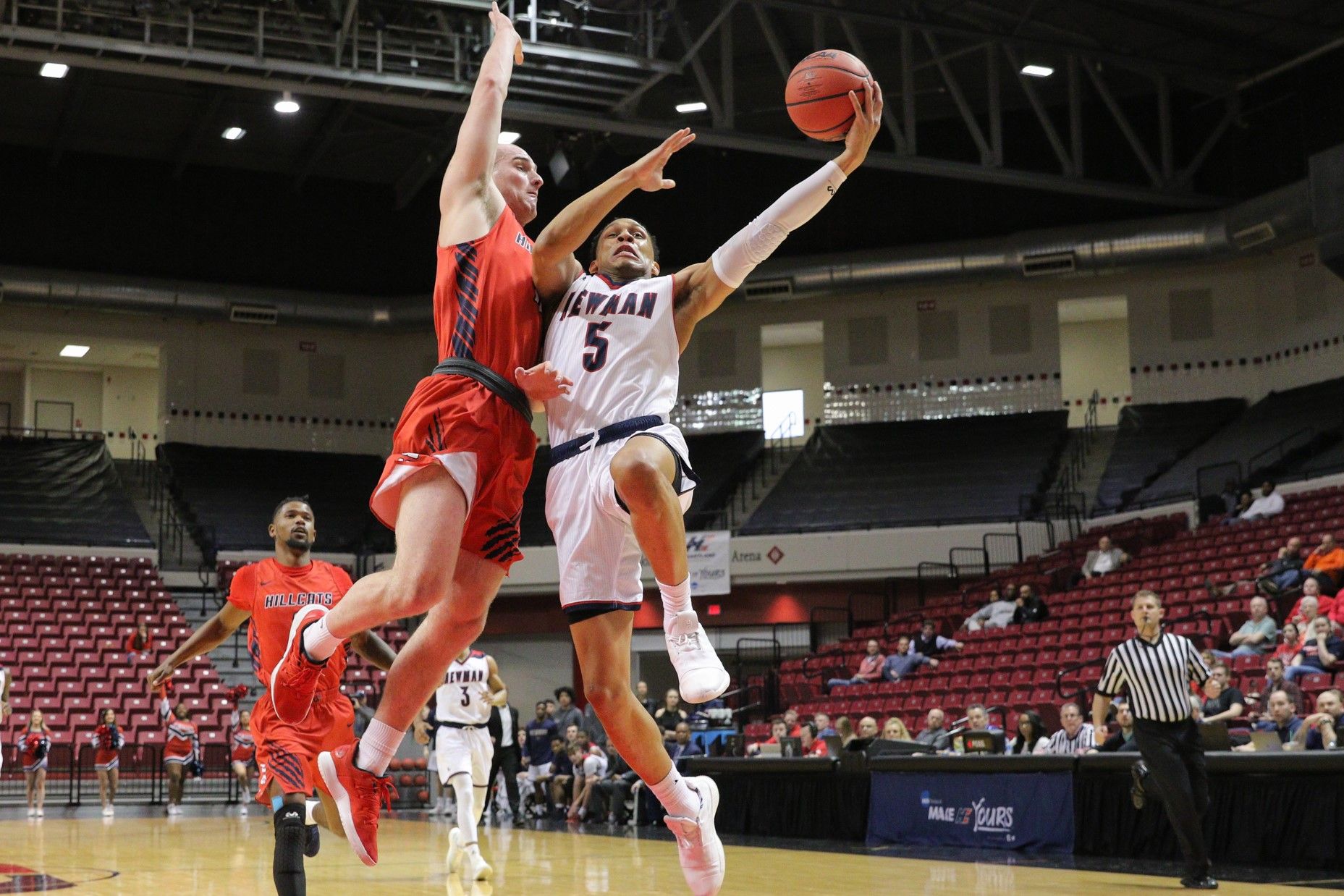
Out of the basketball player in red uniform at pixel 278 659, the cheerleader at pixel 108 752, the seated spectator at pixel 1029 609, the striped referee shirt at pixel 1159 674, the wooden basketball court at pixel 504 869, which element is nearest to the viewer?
the basketball player in red uniform at pixel 278 659

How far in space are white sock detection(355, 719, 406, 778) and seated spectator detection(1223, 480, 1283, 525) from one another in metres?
17.0

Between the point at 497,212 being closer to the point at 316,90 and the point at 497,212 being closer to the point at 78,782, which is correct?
the point at 316,90

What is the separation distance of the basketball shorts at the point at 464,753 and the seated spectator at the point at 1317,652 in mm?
7027

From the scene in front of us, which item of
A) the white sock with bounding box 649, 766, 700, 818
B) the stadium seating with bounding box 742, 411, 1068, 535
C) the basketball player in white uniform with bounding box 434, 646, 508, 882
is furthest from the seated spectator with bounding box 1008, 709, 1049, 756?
the stadium seating with bounding box 742, 411, 1068, 535

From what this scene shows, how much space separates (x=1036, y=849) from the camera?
11562 mm

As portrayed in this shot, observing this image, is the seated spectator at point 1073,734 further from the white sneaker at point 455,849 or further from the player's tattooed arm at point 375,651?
the player's tattooed arm at point 375,651

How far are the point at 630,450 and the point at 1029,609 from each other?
15833mm

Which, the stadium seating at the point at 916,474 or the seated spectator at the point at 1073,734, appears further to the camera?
the stadium seating at the point at 916,474

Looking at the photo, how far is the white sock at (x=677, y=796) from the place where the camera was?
4.85 meters

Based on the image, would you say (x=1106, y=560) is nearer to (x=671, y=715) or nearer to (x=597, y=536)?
(x=671, y=715)

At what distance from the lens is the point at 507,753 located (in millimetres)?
18453

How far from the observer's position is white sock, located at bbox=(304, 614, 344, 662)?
505 centimetres

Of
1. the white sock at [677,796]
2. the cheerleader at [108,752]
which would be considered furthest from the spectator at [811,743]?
the white sock at [677,796]

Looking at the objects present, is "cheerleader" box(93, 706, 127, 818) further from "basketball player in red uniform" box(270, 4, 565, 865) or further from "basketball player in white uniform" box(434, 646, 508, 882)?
"basketball player in red uniform" box(270, 4, 565, 865)
